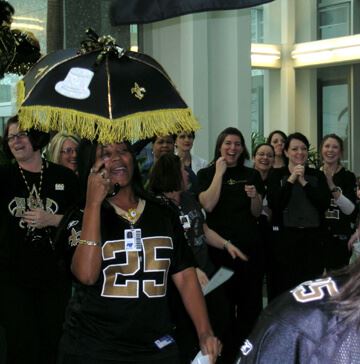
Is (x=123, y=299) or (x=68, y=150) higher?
(x=68, y=150)

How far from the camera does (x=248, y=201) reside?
6.82 metres

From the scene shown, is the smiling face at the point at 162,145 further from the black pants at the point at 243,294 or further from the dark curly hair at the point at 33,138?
the dark curly hair at the point at 33,138

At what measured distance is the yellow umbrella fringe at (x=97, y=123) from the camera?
11.1 ft

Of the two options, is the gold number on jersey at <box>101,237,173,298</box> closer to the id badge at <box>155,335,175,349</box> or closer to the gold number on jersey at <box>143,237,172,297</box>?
the gold number on jersey at <box>143,237,172,297</box>

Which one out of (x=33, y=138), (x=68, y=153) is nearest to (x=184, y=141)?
(x=68, y=153)

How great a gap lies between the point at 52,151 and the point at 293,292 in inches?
201

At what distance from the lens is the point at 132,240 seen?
3.37m

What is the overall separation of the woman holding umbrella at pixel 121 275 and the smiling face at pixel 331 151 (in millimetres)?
4625

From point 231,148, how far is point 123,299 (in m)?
3.80

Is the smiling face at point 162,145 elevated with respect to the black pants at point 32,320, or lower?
elevated

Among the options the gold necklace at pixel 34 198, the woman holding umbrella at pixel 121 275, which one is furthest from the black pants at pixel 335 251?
the woman holding umbrella at pixel 121 275

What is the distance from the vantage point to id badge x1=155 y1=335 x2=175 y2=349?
334 cm

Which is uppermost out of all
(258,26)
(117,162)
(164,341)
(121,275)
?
(258,26)

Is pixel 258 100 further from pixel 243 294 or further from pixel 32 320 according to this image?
pixel 32 320
